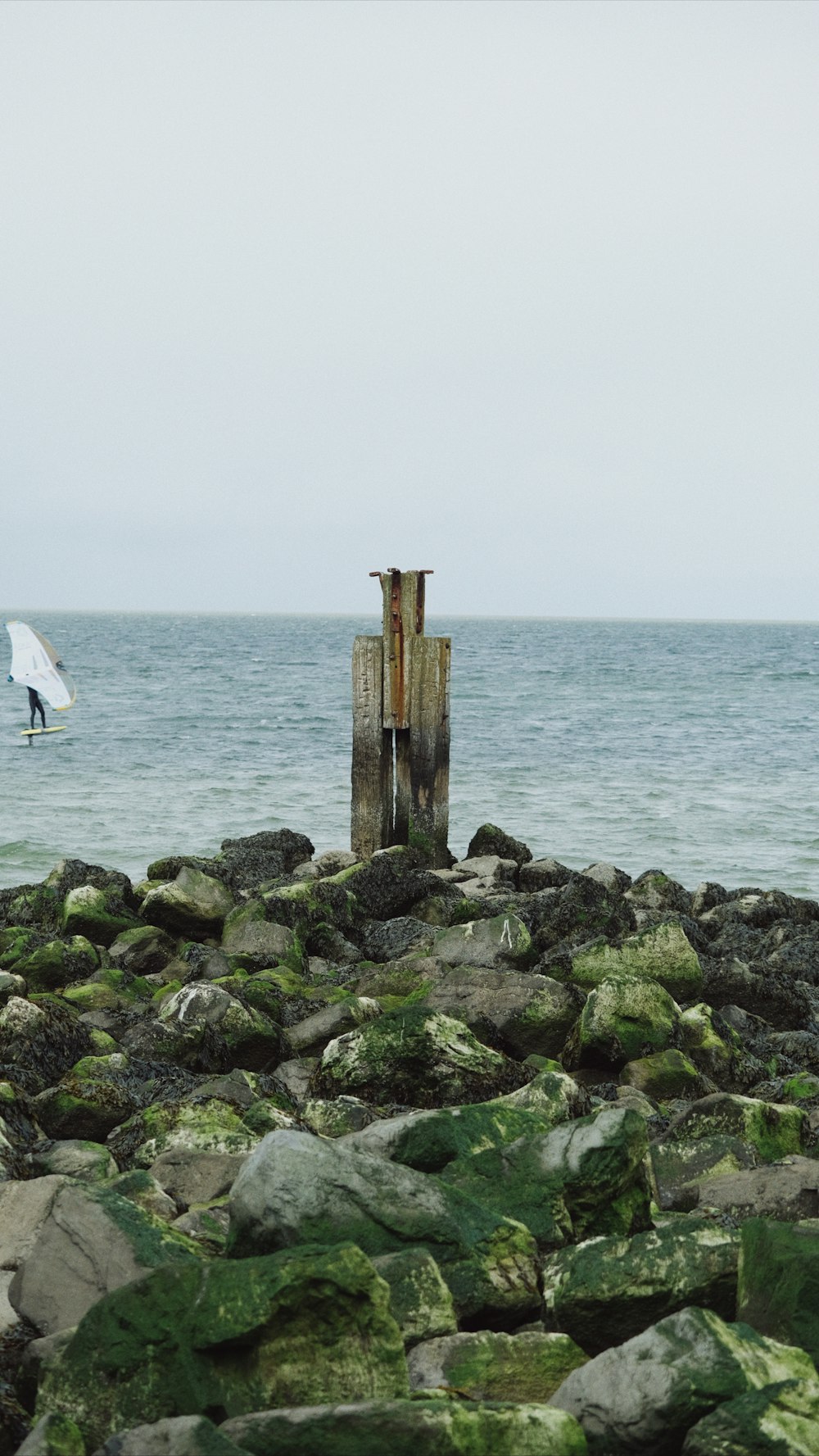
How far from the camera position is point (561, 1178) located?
4.05m

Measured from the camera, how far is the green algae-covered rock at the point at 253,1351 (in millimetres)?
2846

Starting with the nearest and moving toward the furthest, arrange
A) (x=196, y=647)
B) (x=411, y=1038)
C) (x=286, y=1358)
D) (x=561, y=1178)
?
(x=286, y=1358), (x=561, y=1178), (x=411, y=1038), (x=196, y=647)

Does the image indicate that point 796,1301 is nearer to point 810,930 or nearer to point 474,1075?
point 474,1075

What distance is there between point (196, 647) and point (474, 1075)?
74602 mm

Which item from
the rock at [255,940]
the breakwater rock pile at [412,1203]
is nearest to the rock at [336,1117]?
the breakwater rock pile at [412,1203]

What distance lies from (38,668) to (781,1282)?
28602 mm

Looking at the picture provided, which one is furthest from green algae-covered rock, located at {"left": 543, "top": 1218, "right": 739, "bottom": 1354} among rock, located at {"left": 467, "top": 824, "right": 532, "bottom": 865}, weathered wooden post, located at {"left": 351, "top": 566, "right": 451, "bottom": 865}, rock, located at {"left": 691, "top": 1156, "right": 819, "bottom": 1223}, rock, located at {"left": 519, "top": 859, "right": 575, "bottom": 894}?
rock, located at {"left": 467, "top": 824, "right": 532, "bottom": 865}

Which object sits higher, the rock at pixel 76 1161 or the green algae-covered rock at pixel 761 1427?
the green algae-covered rock at pixel 761 1427

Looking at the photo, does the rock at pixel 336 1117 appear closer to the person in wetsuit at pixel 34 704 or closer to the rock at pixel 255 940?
the rock at pixel 255 940

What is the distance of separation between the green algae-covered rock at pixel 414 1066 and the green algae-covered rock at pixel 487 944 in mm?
2203

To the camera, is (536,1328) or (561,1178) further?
(561,1178)

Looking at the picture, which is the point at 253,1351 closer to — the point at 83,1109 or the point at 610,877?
the point at 83,1109

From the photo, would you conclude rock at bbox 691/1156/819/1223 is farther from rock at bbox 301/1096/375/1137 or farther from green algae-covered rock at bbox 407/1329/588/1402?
rock at bbox 301/1096/375/1137

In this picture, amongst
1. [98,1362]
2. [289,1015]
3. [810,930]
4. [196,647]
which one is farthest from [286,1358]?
→ [196,647]
